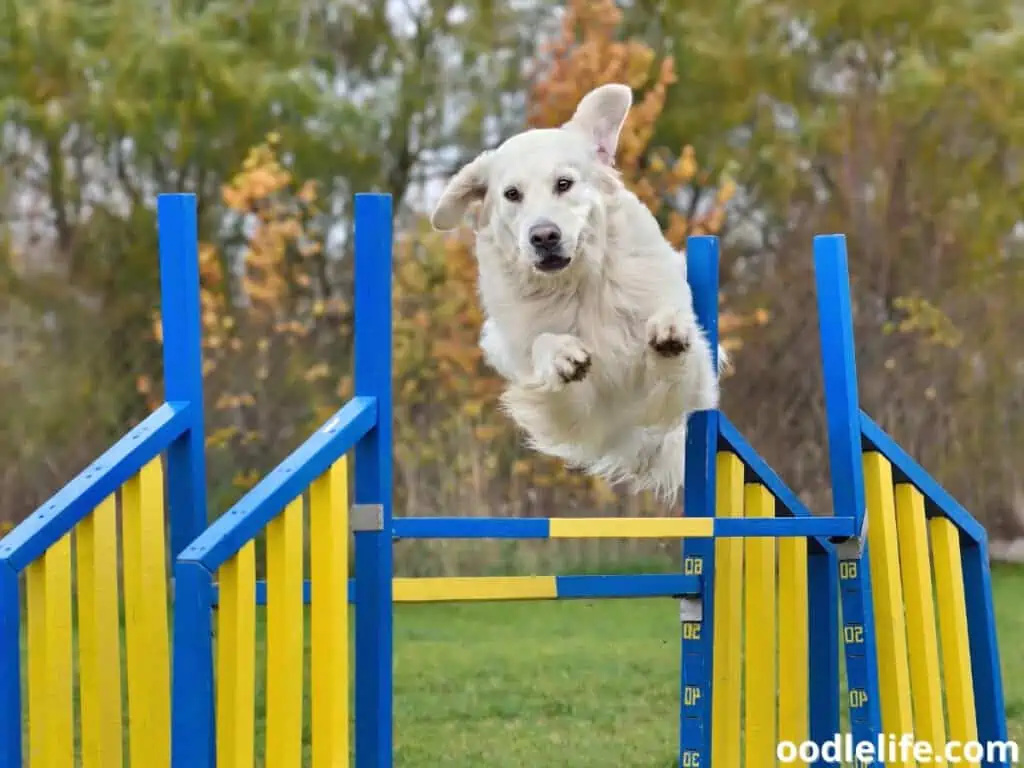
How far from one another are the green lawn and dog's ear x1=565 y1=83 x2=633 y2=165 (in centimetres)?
295

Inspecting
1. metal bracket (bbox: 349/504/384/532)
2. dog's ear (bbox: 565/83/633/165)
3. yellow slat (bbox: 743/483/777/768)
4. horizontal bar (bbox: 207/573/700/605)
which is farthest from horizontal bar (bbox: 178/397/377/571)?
yellow slat (bbox: 743/483/777/768)

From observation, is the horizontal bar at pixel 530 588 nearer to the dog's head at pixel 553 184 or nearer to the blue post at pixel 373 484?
the blue post at pixel 373 484

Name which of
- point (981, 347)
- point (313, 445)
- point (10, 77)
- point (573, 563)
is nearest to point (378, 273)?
point (313, 445)

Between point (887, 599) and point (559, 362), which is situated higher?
point (559, 362)

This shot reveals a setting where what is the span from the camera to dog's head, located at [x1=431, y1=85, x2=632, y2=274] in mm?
3672

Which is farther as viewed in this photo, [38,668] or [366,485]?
[38,668]

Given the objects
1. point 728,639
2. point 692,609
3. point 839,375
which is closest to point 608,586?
Result: point 692,609

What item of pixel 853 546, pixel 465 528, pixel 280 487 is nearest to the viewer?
pixel 280 487

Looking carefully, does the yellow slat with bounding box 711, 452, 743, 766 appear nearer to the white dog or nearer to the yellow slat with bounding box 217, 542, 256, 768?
the white dog

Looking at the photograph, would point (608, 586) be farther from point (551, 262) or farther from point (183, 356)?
point (183, 356)

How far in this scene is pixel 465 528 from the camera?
303cm

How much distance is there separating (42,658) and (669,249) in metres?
1.94

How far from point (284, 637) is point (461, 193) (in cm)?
154

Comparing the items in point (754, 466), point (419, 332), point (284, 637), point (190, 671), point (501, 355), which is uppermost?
point (419, 332)
